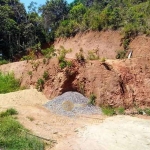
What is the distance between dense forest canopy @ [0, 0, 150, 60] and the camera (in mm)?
29147

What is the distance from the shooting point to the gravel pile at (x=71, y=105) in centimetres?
1705

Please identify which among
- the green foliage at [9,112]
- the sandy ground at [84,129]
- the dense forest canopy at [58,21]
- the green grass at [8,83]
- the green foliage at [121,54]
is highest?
the dense forest canopy at [58,21]

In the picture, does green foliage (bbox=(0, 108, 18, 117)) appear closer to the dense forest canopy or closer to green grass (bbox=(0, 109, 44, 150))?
green grass (bbox=(0, 109, 44, 150))

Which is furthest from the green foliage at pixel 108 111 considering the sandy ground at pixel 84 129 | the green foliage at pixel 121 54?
the green foliage at pixel 121 54

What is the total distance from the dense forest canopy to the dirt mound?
0.63 metres

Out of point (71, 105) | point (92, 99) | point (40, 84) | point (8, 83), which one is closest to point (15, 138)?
point (71, 105)

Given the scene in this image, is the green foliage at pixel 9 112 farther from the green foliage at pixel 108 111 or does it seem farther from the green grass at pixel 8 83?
the green grass at pixel 8 83

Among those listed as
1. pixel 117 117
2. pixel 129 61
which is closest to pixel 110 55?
pixel 129 61

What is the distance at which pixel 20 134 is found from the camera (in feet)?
40.7

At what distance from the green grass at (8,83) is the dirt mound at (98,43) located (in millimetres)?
8207

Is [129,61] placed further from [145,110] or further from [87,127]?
[87,127]

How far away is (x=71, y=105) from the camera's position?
57.6 feet

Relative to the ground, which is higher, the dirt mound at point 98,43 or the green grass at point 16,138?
the dirt mound at point 98,43

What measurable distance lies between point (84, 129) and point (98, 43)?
17.9 meters
